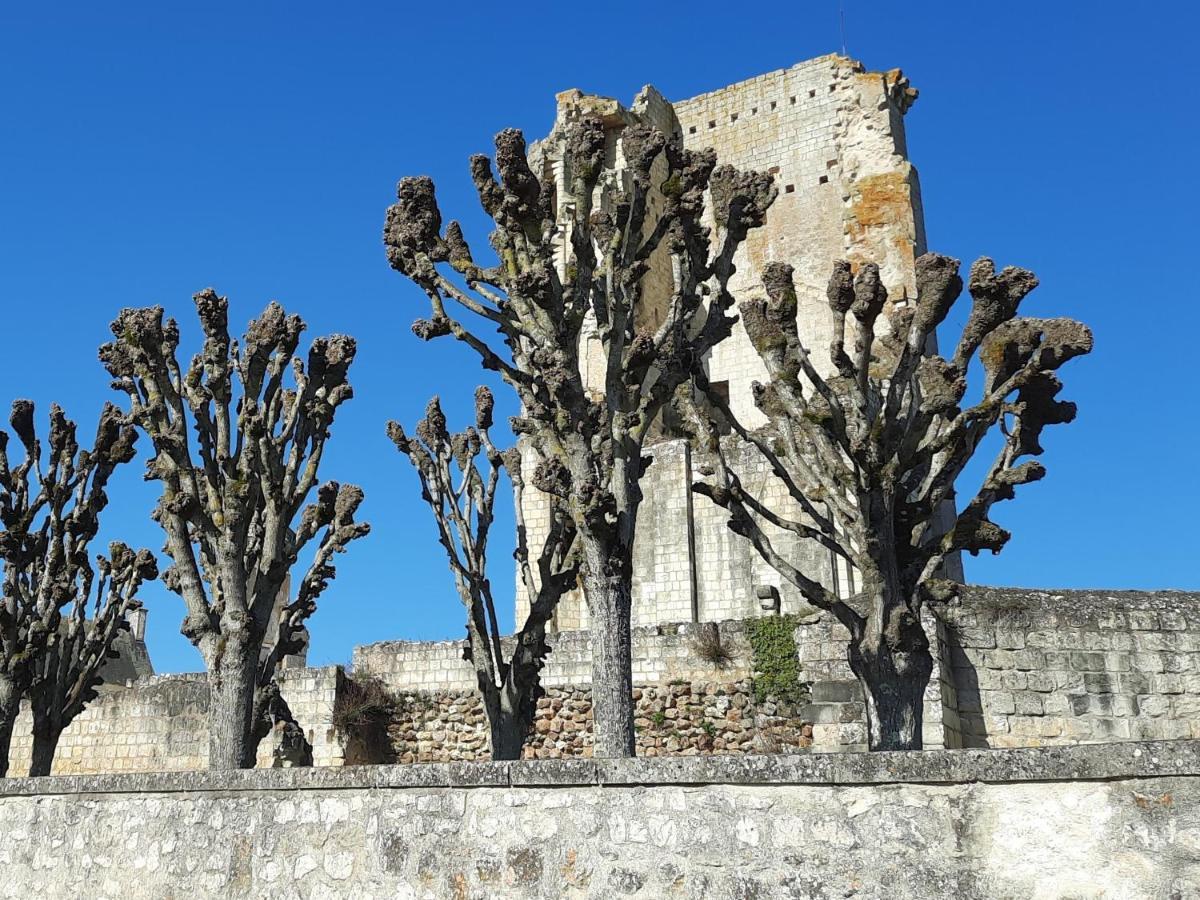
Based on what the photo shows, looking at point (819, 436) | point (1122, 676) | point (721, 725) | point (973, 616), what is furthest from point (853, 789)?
point (721, 725)

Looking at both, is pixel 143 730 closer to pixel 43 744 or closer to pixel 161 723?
pixel 161 723

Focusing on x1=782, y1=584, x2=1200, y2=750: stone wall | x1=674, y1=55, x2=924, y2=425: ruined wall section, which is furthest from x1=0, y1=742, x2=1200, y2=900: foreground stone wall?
x1=674, y1=55, x2=924, y2=425: ruined wall section

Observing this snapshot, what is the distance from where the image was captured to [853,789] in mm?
4582

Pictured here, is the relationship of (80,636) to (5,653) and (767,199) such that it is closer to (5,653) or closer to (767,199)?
(5,653)

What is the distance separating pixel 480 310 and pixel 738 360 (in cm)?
1566

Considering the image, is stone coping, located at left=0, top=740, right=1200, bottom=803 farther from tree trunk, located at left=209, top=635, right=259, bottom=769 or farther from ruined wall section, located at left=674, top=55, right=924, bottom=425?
ruined wall section, located at left=674, top=55, right=924, bottom=425

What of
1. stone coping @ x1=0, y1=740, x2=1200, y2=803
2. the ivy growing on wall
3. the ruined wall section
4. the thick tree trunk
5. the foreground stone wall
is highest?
the ruined wall section

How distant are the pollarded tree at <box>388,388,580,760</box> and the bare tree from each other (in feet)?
15.6

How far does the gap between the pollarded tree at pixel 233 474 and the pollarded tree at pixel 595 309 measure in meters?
2.20

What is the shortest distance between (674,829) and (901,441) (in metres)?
5.43

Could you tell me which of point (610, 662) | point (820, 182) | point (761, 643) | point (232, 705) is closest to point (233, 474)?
point (232, 705)

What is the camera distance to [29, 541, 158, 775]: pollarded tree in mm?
14219

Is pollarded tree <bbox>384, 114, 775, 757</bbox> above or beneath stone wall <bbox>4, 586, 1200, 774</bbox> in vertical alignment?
above

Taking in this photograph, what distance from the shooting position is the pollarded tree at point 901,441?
922cm
